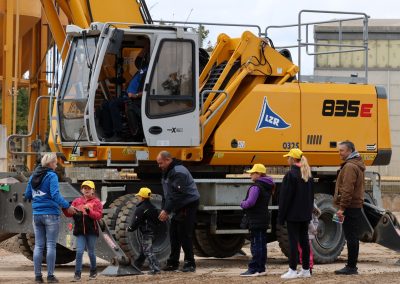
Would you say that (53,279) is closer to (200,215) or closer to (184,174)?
(184,174)

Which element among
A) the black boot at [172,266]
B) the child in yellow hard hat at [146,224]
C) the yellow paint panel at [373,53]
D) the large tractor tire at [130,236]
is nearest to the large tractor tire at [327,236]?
the large tractor tire at [130,236]

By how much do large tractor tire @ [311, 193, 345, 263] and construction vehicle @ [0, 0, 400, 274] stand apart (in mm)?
24

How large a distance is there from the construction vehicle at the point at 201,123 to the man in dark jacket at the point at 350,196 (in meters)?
2.54

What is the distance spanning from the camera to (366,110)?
20922mm

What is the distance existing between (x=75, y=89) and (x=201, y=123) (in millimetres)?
2083

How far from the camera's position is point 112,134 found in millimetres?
18953

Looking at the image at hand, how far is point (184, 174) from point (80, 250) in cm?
189

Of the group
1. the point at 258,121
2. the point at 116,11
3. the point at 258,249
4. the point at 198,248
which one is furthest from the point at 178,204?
the point at 116,11

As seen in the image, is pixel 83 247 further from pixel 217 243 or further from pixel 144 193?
pixel 217 243

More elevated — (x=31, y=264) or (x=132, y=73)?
Answer: (x=132, y=73)

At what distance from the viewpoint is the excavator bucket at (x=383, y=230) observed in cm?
2053

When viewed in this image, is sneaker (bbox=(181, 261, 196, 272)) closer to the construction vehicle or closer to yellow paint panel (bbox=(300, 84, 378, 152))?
the construction vehicle

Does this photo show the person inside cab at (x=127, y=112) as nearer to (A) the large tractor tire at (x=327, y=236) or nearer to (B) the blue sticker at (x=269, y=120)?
(B) the blue sticker at (x=269, y=120)

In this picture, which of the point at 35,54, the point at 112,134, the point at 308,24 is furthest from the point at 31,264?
the point at 35,54
